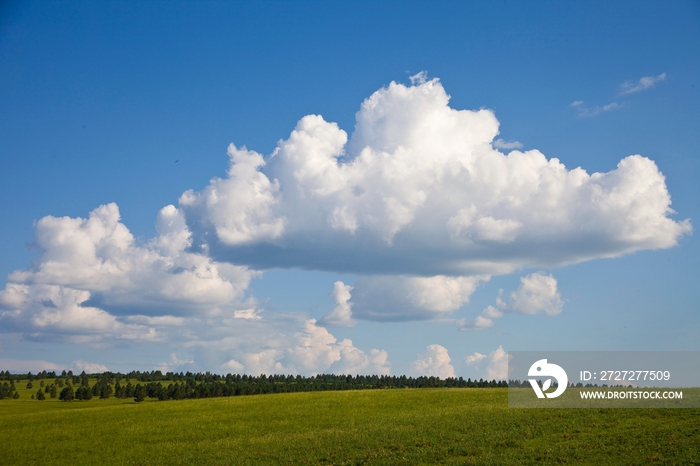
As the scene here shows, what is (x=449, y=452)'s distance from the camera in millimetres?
42719

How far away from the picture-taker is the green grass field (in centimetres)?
4097

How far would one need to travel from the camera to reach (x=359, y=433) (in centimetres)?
5178

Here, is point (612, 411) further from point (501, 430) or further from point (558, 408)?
point (501, 430)

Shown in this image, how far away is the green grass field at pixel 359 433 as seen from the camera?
134 feet

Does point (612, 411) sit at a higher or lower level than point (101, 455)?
higher

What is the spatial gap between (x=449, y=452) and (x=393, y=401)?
1123 inches

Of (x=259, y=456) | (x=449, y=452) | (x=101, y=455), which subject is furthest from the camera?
(x=101, y=455)

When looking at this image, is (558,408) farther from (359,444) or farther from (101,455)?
(101,455)

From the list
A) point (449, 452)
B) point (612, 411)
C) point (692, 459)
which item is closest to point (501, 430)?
point (449, 452)

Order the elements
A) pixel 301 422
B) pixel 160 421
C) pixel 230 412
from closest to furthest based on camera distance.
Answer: pixel 301 422 → pixel 160 421 → pixel 230 412

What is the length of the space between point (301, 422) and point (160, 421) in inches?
658

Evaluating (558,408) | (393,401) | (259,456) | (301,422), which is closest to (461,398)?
(393,401)

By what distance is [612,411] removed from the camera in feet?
170

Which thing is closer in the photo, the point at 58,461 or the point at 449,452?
the point at 449,452
